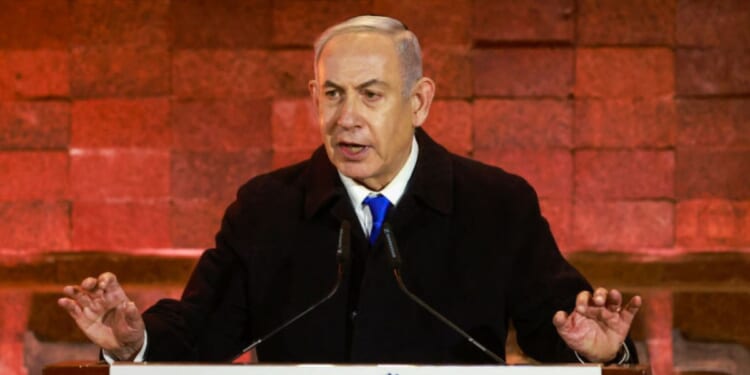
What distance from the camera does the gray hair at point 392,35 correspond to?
207 centimetres

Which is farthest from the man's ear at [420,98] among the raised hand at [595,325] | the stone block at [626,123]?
the stone block at [626,123]

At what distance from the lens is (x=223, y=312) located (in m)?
2.21

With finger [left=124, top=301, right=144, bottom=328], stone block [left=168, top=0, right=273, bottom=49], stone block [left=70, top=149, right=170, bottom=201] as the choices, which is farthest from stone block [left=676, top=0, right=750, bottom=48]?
finger [left=124, top=301, right=144, bottom=328]

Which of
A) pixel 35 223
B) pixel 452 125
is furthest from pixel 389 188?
pixel 35 223

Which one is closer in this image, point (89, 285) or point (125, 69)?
point (89, 285)

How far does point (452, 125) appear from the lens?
3199 millimetres

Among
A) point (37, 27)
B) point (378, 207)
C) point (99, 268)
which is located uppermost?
point (37, 27)

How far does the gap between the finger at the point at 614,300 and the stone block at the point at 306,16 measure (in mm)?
1709

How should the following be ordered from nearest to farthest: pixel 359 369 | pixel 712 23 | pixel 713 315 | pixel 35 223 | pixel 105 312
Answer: pixel 359 369
pixel 105 312
pixel 713 315
pixel 712 23
pixel 35 223

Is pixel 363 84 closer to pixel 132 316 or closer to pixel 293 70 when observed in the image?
pixel 132 316

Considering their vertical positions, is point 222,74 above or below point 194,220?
above

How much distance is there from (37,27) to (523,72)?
1.48 m

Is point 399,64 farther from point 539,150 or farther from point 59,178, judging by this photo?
point 59,178

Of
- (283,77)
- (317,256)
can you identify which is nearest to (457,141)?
(283,77)
